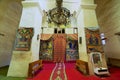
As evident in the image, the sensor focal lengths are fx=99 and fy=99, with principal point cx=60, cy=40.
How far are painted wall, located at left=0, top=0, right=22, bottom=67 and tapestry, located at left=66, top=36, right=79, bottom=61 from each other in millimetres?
4435

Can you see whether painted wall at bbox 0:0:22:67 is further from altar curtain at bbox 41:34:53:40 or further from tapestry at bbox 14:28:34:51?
altar curtain at bbox 41:34:53:40

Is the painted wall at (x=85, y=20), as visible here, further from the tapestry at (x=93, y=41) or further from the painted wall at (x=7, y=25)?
the painted wall at (x=7, y=25)

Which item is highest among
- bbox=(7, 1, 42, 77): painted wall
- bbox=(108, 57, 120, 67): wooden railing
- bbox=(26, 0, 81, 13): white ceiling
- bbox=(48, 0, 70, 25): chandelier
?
bbox=(26, 0, 81, 13): white ceiling

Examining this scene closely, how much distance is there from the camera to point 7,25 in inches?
283

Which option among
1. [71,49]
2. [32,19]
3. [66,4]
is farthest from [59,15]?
[32,19]

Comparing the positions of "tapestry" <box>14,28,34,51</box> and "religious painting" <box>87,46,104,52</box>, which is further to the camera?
"religious painting" <box>87,46,104,52</box>

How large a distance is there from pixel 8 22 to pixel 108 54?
26.0ft

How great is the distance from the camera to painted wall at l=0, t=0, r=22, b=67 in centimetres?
660

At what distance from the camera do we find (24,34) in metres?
4.94

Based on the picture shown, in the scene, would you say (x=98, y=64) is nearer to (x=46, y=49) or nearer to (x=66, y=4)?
(x=46, y=49)

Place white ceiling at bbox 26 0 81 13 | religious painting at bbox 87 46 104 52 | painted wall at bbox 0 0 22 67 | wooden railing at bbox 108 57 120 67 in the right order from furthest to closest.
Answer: white ceiling at bbox 26 0 81 13 < painted wall at bbox 0 0 22 67 < wooden railing at bbox 108 57 120 67 < religious painting at bbox 87 46 104 52

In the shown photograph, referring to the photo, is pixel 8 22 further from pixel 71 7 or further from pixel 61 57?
pixel 71 7

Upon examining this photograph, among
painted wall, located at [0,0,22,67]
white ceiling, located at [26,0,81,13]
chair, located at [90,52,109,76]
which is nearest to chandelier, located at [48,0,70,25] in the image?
white ceiling, located at [26,0,81,13]

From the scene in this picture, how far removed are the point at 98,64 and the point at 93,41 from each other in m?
1.15
